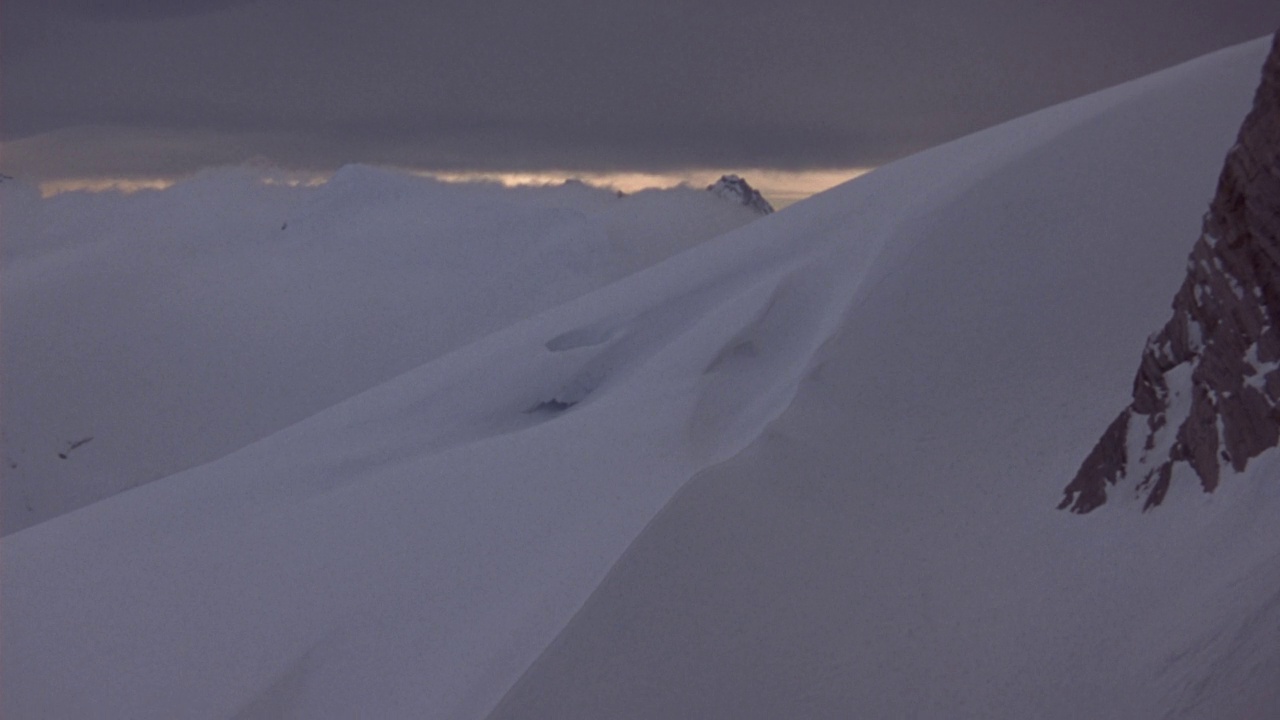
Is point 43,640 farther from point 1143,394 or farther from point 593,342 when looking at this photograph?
point 1143,394

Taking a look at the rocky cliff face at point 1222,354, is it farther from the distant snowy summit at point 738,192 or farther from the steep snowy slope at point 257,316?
the distant snowy summit at point 738,192

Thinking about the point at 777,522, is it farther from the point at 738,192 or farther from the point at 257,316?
the point at 738,192

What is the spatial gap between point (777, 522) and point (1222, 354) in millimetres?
4225

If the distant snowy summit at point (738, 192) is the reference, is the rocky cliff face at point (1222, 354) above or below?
below

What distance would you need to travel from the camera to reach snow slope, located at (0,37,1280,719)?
8.66 meters

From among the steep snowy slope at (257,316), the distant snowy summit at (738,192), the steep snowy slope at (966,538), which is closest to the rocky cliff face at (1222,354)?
the steep snowy slope at (966,538)

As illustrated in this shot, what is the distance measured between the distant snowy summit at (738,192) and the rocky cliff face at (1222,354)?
114146 millimetres

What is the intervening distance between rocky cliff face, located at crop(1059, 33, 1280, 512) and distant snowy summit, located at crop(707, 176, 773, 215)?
114146mm

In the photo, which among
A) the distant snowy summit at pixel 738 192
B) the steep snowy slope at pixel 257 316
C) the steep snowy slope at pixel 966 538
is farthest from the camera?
the distant snowy summit at pixel 738 192

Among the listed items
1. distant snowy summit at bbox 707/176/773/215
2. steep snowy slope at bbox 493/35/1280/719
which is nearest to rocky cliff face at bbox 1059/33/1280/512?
steep snowy slope at bbox 493/35/1280/719

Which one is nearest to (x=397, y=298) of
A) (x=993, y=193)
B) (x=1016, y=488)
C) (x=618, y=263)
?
(x=618, y=263)

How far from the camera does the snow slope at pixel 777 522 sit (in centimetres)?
866

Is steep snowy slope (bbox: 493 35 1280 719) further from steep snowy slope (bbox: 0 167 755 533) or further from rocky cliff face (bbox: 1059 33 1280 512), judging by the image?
steep snowy slope (bbox: 0 167 755 533)

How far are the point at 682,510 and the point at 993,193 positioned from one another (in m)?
8.20
